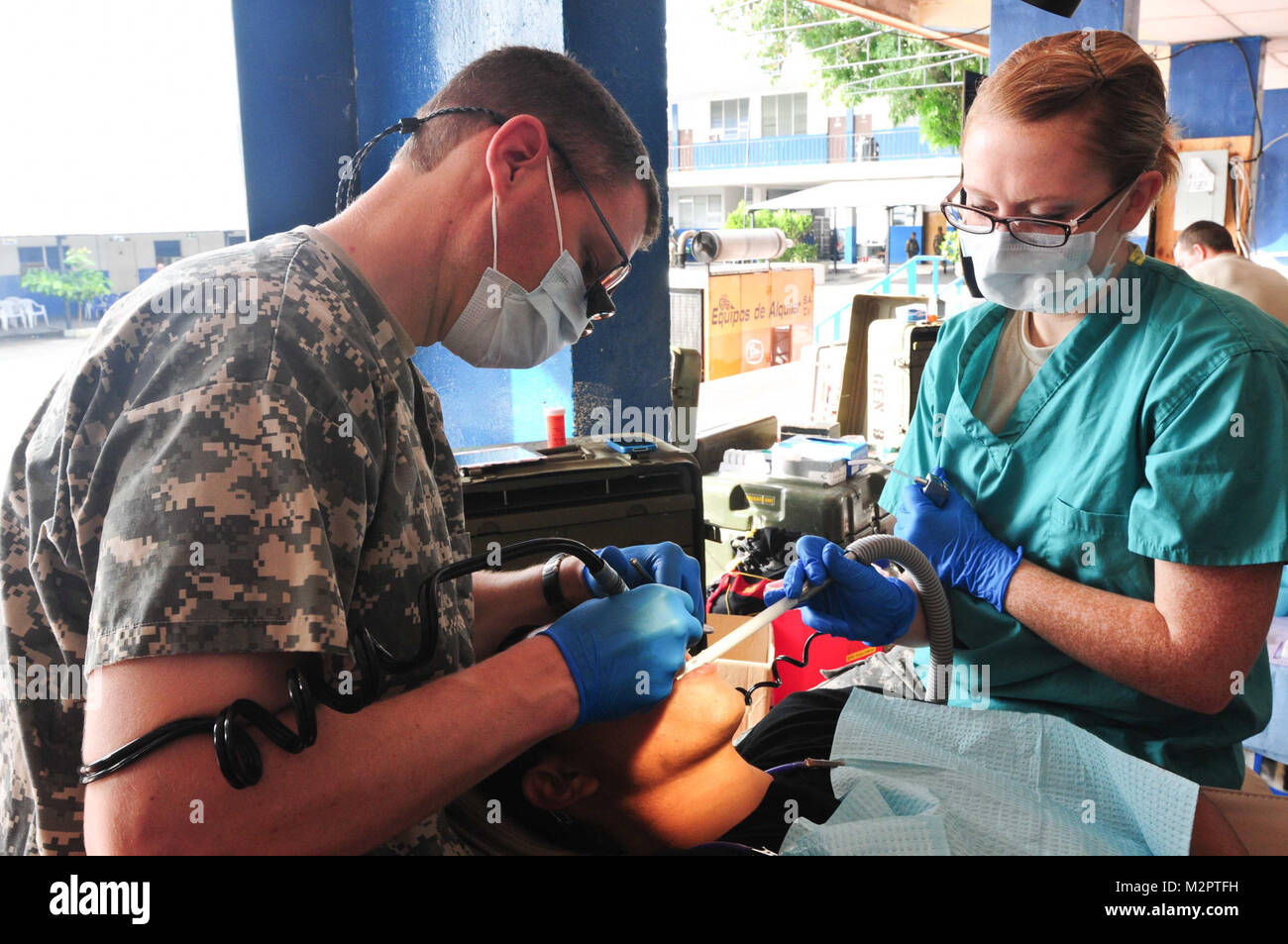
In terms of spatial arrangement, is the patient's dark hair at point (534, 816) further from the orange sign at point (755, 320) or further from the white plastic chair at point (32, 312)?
the orange sign at point (755, 320)

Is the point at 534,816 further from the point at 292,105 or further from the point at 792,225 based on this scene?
the point at 792,225

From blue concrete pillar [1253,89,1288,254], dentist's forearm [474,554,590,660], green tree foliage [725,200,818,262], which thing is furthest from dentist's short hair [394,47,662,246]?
green tree foliage [725,200,818,262]

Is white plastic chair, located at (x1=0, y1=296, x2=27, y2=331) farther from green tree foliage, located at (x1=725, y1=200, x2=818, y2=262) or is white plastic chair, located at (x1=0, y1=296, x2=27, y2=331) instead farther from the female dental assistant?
green tree foliage, located at (x1=725, y1=200, x2=818, y2=262)

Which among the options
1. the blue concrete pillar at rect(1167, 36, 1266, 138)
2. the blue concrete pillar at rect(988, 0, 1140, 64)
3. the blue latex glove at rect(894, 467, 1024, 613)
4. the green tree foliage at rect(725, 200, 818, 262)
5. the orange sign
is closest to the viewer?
the blue latex glove at rect(894, 467, 1024, 613)

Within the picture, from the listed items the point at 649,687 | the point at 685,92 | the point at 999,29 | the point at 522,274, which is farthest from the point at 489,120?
the point at 685,92

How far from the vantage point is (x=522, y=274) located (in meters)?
1.42

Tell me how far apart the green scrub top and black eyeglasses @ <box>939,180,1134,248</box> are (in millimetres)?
143

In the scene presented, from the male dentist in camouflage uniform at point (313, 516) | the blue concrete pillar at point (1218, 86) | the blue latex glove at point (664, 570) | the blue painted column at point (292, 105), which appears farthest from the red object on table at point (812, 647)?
the blue concrete pillar at point (1218, 86)

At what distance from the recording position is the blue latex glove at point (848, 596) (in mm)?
1841

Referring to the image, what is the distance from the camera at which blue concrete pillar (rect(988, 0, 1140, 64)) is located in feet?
17.6

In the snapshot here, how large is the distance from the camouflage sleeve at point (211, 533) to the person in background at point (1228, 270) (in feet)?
14.9

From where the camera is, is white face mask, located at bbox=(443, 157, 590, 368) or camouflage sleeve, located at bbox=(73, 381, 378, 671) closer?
camouflage sleeve, located at bbox=(73, 381, 378, 671)
